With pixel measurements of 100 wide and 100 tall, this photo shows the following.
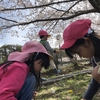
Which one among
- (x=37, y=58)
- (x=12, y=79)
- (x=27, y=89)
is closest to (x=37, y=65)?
(x=37, y=58)

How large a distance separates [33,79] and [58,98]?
6.14 ft

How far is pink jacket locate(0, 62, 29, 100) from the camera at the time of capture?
5.34 ft

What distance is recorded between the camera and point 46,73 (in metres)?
7.80

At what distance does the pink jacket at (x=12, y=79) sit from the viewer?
163 cm

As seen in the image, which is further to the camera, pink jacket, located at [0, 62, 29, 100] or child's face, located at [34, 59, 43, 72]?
child's face, located at [34, 59, 43, 72]

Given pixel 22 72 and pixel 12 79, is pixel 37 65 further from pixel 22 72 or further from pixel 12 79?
pixel 12 79

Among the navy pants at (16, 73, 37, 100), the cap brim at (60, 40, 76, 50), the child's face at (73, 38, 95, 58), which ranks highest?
the cap brim at (60, 40, 76, 50)

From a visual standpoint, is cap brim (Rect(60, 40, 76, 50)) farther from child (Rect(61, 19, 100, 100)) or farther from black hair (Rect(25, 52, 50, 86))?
black hair (Rect(25, 52, 50, 86))

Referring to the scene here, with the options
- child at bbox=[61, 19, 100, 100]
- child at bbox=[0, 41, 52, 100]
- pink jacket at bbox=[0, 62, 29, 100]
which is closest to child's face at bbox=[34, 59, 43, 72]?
child at bbox=[0, 41, 52, 100]

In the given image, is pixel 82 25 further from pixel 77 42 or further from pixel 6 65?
pixel 6 65

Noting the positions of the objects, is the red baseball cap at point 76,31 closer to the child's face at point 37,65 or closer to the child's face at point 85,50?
the child's face at point 85,50

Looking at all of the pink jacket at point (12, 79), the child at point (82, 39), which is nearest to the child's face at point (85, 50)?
the child at point (82, 39)

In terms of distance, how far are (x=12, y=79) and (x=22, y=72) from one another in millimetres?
148

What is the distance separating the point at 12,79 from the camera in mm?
1702
